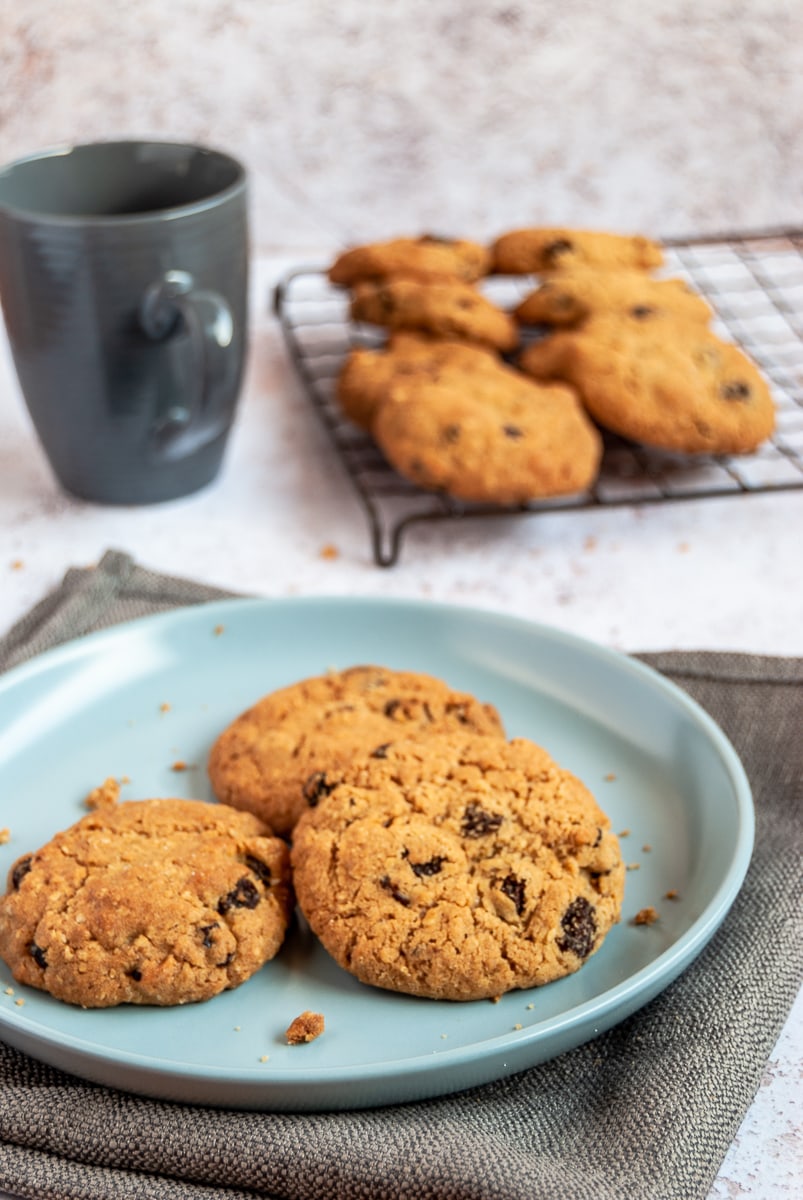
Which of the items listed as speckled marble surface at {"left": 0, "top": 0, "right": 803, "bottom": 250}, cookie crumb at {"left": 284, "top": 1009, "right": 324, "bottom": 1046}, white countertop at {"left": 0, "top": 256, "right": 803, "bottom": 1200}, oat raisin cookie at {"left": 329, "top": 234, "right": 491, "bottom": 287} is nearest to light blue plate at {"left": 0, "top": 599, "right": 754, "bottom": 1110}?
cookie crumb at {"left": 284, "top": 1009, "right": 324, "bottom": 1046}

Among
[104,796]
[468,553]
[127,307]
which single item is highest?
[127,307]

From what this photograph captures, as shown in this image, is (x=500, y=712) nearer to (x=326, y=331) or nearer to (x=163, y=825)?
(x=163, y=825)

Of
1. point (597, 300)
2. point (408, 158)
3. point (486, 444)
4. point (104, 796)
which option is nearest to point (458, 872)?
point (104, 796)

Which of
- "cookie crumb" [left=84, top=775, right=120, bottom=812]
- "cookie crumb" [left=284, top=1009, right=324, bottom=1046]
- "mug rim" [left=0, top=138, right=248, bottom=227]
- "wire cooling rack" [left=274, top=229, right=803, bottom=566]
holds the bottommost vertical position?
"wire cooling rack" [left=274, top=229, right=803, bottom=566]

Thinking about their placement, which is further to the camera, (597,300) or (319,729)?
(597,300)

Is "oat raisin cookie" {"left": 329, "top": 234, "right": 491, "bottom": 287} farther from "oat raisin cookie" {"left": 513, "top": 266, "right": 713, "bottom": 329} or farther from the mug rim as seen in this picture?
the mug rim

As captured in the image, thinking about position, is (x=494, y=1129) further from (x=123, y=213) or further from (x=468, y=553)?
(x=123, y=213)
